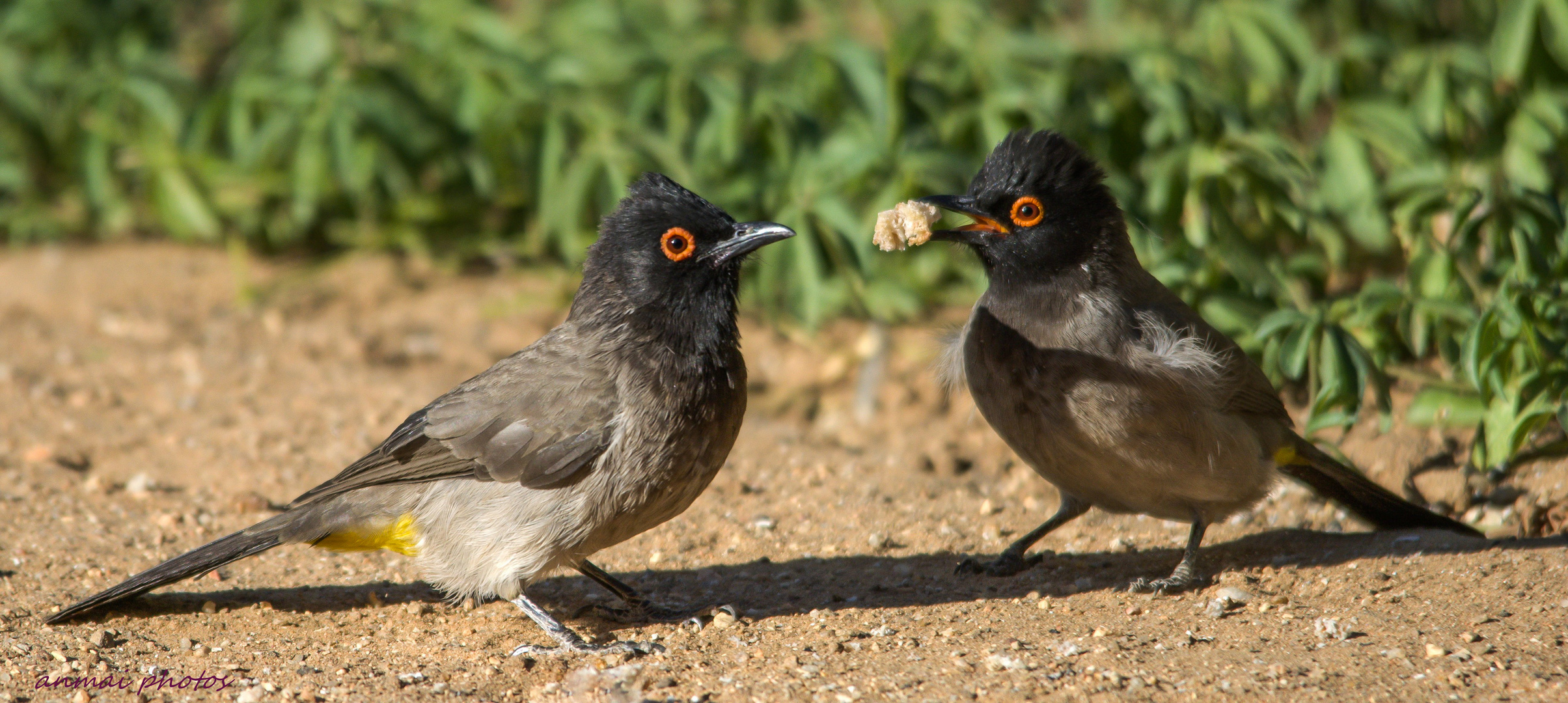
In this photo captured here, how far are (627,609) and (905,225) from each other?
5.84 feet

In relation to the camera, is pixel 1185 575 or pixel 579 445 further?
pixel 1185 575

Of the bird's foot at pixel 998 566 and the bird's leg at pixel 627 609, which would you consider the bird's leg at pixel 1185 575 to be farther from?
the bird's leg at pixel 627 609

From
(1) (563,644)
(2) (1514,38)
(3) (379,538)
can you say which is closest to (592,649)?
(1) (563,644)

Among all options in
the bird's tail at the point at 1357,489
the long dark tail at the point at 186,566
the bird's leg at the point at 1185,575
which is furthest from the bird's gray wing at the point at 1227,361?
the long dark tail at the point at 186,566

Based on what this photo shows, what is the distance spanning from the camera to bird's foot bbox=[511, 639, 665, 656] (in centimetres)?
414

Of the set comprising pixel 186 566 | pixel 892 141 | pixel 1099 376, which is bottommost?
pixel 186 566

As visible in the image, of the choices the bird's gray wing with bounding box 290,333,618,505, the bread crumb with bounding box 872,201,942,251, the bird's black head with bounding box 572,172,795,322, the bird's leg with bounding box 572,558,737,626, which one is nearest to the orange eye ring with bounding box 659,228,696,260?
the bird's black head with bounding box 572,172,795,322

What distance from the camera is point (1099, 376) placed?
4570 millimetres

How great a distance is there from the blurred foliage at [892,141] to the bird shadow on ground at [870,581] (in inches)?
20.3

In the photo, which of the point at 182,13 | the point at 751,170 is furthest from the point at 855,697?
the point at 182,13

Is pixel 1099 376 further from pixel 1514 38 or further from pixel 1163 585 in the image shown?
pixel 1514 38

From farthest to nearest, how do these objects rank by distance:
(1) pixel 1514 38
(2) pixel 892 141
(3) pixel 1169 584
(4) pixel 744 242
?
(2) pixel 892 141, (1) pixel 1514 38, (3) pixel 1169 584, (4) pixel 744 242

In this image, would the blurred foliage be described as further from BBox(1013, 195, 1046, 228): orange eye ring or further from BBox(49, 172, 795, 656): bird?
BBox(49, 172, 795, 656): bird

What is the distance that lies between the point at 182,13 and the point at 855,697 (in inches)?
332
